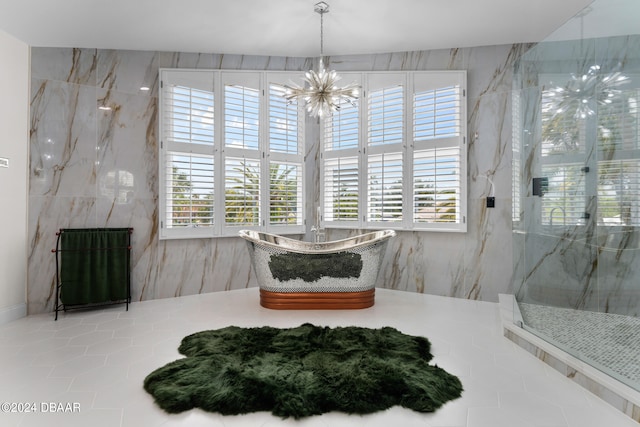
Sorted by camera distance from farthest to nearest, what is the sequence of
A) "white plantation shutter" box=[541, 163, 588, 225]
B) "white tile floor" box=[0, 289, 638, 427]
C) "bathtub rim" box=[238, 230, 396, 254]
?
"bathtub rim" box=[238, 230, 396, 254]
"white plantation shutter" box=[541, 163, 588, 225]
"white tile floor" box=[0, 289, 638, 427]

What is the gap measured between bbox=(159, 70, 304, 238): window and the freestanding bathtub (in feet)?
2.94

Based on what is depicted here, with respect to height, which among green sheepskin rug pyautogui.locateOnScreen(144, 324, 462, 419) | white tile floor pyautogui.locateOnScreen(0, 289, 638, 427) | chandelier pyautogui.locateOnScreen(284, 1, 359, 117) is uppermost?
chandelier pyautogui.locateOnScreen(284, 1, 359, 117)

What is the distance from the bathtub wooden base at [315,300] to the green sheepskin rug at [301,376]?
91 centimetres

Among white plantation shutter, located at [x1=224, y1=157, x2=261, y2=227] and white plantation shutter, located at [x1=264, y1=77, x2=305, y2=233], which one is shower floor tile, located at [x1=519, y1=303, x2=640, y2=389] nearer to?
white plantation shutter, located at [x1=264, y1=77, x2=305, y2=233]

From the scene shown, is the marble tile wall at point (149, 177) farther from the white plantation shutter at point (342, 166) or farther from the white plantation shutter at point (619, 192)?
the white plantation shutter at point (619, 192)

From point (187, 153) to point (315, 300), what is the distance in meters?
2.35

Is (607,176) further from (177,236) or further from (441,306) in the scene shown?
(177,236)

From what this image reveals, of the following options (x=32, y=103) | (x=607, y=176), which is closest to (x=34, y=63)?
(x=32, y=103)

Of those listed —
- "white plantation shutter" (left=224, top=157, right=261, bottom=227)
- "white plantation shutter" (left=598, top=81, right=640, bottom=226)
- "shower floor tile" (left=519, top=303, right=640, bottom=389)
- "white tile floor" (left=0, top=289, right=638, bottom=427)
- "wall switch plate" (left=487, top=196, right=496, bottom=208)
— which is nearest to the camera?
"white tile floor" (left=0, top=289, right=638, bottom=427)

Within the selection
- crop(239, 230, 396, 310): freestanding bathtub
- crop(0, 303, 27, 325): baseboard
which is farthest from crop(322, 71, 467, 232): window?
crop(0, 303, 27, 325): baseboard

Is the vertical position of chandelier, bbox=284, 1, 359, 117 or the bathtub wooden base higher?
chandelier, bbox=284, 1, 359, 117

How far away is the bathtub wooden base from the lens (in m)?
3.72

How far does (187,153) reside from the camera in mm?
4281

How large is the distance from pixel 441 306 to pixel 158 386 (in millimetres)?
2928
